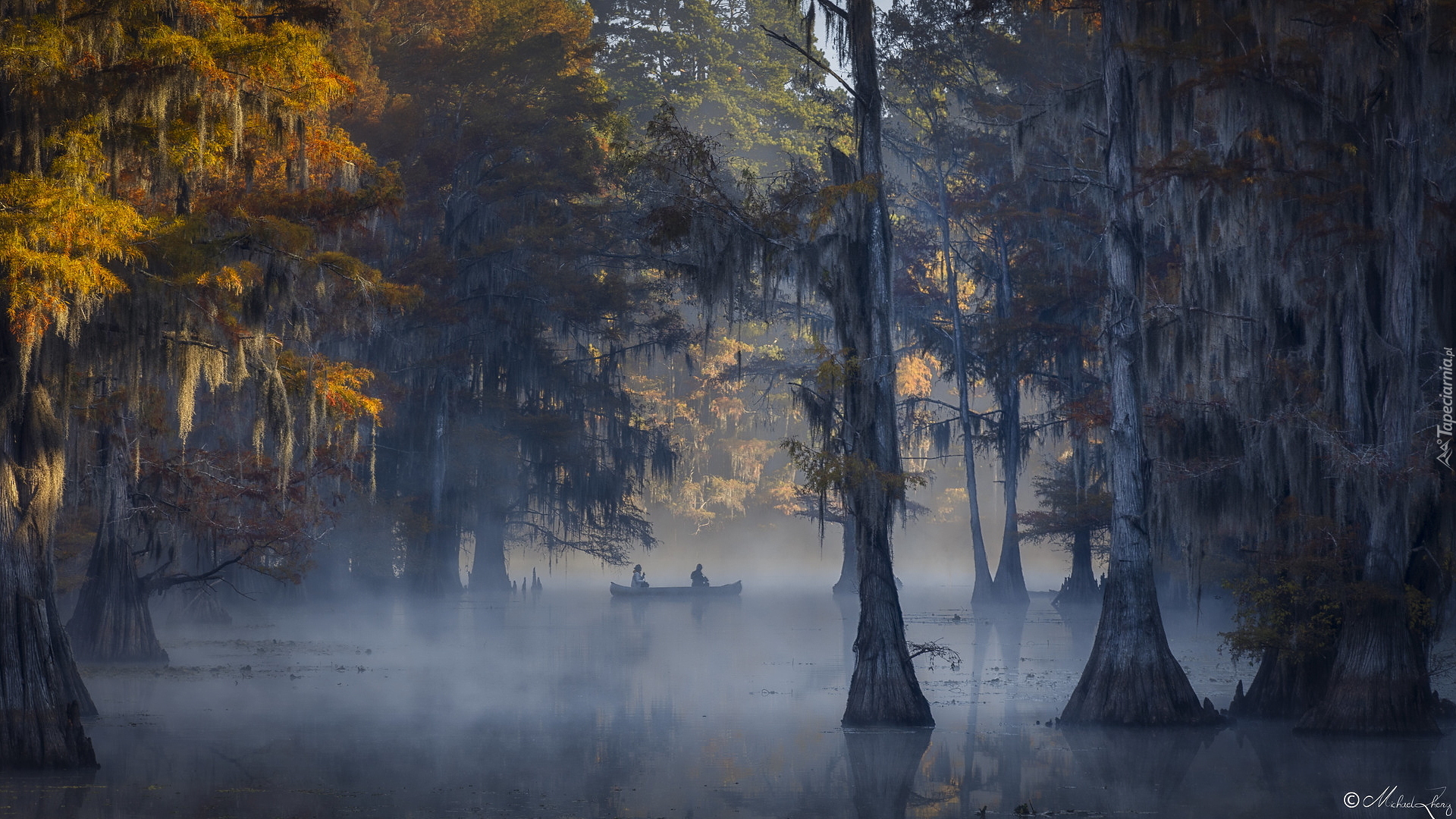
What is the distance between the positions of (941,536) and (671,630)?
44.3 meters

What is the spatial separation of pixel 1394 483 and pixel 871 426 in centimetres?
588

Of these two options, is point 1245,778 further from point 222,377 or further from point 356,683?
point 356,683

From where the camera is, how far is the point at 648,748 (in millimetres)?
13281

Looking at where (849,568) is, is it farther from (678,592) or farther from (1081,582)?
(1081,582)

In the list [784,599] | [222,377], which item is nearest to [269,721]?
[222,377]

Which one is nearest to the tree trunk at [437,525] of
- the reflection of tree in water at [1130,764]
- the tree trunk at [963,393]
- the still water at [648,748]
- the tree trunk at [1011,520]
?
the still water at [648,748]

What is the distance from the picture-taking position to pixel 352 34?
33031mm

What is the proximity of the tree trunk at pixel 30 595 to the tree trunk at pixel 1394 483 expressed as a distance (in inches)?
523

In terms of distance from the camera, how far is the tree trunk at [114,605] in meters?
20.5

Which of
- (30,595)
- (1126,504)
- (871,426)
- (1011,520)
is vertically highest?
(871,426)

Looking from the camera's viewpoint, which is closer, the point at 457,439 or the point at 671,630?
the point at 671,630

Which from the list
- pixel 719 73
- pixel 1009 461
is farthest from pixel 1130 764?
pixel 719 73
